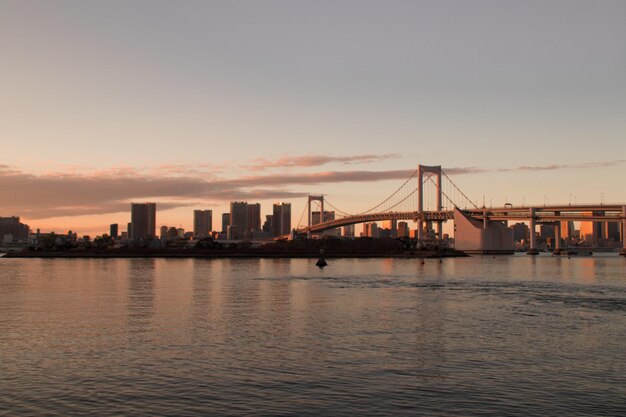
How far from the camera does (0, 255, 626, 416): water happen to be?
43.9 feet

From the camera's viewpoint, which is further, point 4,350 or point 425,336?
point 425,336

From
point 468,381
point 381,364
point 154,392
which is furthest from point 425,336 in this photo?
point 154,392

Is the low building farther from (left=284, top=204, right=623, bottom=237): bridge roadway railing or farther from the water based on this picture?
the water

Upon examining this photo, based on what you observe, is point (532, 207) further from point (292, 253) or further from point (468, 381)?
point (468, 381)

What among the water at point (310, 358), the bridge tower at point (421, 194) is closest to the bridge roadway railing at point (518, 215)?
the bridge tower at point (421, 194)

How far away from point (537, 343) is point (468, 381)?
6.75 meters

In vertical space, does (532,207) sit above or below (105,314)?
above

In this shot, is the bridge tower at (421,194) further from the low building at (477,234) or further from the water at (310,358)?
the water at (310,358)

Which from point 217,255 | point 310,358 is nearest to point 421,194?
point 217,255

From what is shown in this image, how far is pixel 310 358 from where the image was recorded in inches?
708

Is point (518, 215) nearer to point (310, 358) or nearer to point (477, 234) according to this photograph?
point (477, 234)

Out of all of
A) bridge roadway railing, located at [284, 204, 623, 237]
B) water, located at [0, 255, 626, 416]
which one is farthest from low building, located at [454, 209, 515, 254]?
water, located at [0, 255, 626, 416]

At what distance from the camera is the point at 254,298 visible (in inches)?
1464

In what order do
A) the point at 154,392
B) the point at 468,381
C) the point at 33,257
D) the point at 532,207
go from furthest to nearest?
1. the point at 33,257
2. the point at 532,207
3. the point at 468,381
4. the point at 154,392
